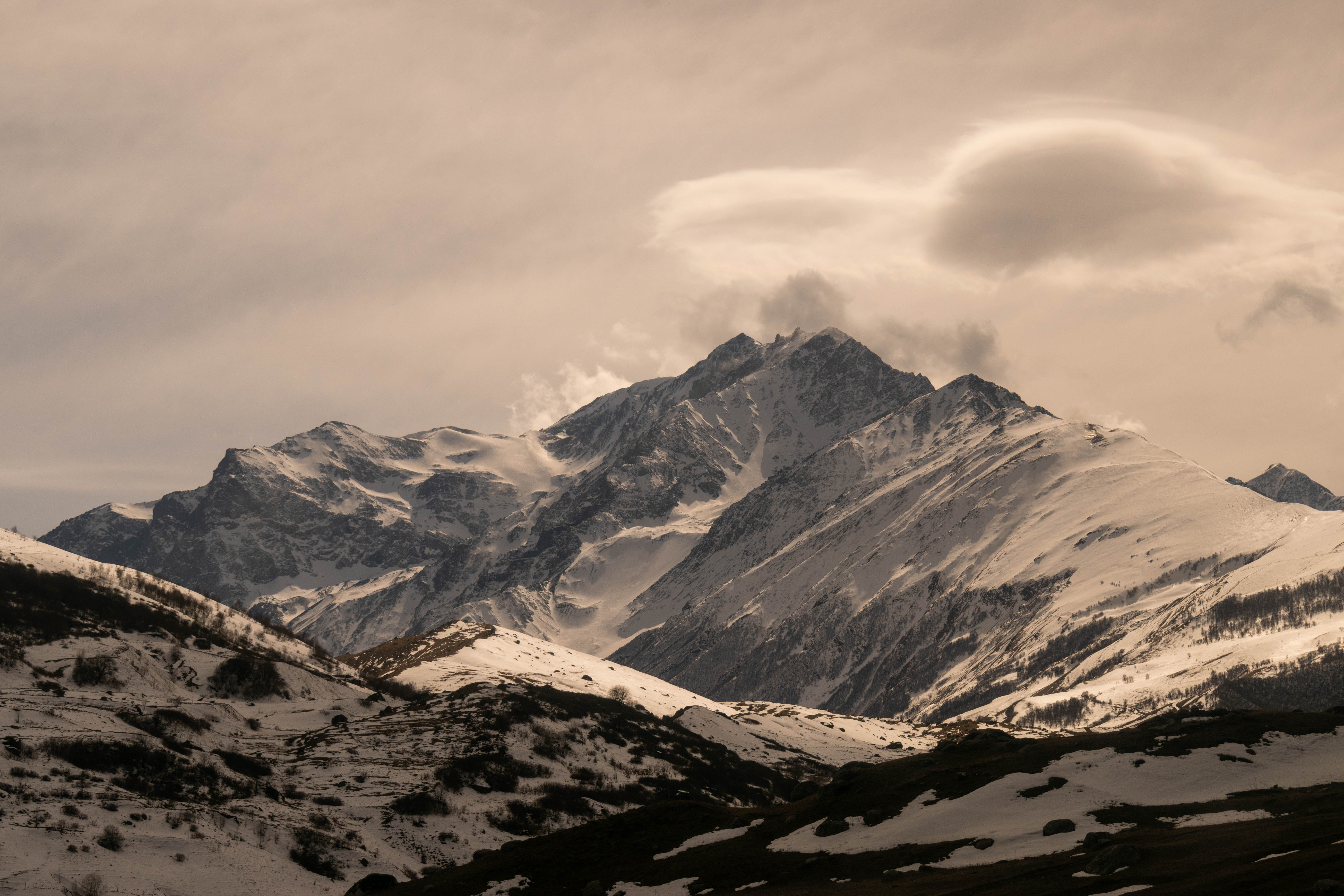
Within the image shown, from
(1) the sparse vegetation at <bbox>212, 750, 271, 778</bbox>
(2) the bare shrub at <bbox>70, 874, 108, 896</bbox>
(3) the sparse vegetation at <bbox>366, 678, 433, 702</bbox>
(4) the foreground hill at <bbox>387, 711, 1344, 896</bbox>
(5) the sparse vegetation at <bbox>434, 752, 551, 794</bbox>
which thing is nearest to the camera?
(4) the foreground hill at <bbox>387, 711, 1344, 896</bbox>

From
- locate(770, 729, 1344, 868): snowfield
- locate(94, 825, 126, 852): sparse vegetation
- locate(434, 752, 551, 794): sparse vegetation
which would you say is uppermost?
locate(94, 825, 126, 852): sparse vegetation

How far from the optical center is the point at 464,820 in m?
88.8

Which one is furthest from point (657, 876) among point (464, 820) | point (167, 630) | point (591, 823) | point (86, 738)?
point (167, 630)

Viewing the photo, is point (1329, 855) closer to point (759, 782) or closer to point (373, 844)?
point (373, 844)

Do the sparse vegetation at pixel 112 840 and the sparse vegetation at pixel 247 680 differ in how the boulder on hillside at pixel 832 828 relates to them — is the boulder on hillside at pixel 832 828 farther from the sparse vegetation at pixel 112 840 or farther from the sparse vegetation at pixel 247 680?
the sparse vegetation at pixel 247 680

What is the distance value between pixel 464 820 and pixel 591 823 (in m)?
21.0

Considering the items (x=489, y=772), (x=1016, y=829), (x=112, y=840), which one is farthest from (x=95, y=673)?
(x=1016, y=829)

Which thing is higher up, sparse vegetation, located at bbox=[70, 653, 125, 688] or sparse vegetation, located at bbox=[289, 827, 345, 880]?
sparse vegetation, located at bbox=[70, 653, 125, 688]

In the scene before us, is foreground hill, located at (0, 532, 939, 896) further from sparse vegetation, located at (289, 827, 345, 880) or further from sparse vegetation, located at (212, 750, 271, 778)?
sparse vegetation, located at (212, 750, 271, 778)

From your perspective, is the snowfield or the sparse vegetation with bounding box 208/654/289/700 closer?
the snowfield

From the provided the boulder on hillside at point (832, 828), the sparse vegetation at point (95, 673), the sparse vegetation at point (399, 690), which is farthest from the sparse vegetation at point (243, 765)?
the boulder on hillside at point (832, 828)

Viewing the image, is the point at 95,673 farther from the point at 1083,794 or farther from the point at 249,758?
the point at 1083,794

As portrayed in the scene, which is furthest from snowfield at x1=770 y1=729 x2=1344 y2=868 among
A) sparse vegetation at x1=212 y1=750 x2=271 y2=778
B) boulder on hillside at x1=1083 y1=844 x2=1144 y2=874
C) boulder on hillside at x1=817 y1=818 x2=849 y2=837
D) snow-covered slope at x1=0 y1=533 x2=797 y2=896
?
sparse vegetation at x1=212 y1=750 x2=271 y2=778

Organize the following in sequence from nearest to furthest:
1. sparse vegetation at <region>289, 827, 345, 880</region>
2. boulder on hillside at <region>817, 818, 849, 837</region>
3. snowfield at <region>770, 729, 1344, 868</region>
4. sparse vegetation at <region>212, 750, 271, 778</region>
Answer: snowfield at <region>770, 729, 1344, 868</region>, boulder on hillside at <region>817, 818, 849, 837</region>, sparse vegetation at <region>289, 827, 345, 880</region>, sparse vegetation at <region>212, 750, 271, 778</region>
